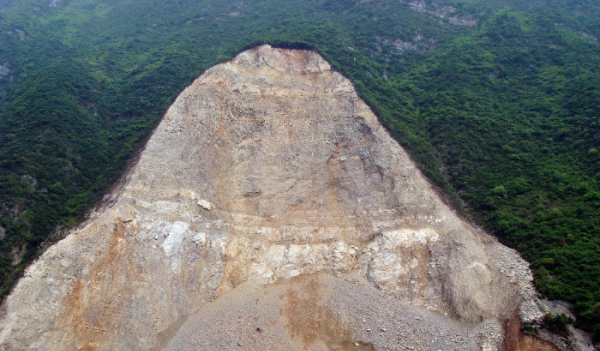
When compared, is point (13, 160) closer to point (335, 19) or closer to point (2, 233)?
point (2, 233)

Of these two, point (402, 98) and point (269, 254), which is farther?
point (402, 98)

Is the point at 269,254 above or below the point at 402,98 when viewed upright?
below

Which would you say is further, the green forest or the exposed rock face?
the green forest

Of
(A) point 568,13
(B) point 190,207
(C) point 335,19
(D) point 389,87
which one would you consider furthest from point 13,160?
(A) point 568,13

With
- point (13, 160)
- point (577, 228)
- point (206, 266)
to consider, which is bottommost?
point (206, 266)

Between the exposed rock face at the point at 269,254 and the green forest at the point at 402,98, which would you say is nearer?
the exposed rock face at the point at 269,254
